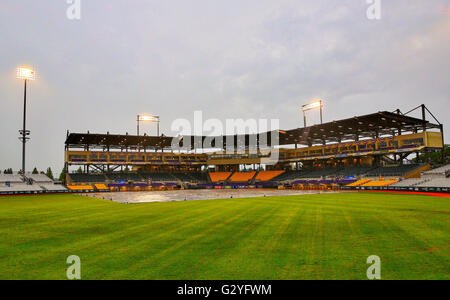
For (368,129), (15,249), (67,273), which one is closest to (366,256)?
(67,273)

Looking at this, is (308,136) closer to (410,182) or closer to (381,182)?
(381,182)

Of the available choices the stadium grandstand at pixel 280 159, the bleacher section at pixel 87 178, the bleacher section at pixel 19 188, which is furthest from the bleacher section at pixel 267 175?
the bleacher section at pixel 19 188

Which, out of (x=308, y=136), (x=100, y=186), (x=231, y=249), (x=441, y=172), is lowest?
(x=100, y=186)

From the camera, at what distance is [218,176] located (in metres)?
85.7

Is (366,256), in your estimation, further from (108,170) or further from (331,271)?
(108,170)

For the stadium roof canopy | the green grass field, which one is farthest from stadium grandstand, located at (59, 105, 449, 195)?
the green grass field

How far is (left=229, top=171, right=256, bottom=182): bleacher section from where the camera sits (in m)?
80.2

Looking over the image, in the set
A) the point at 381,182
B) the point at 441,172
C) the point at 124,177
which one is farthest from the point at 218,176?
the point at 441,172

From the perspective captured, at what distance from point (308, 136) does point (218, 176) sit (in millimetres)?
30735

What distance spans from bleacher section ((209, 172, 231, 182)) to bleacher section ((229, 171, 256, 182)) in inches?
87.5

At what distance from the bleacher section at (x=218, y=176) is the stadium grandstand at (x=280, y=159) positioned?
32 centimetres

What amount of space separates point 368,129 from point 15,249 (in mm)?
64656

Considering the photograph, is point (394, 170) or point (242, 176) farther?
point (242, 176)

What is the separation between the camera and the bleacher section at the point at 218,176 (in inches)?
3289
